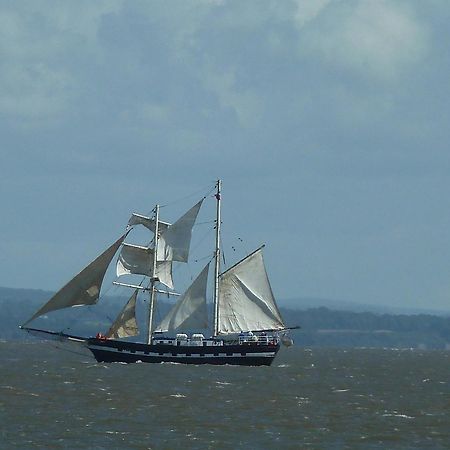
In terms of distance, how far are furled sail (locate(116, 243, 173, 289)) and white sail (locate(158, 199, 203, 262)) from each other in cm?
125

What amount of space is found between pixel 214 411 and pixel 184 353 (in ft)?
165

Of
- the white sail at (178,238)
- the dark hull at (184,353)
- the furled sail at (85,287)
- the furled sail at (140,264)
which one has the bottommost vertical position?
the dark hull at (184,353)

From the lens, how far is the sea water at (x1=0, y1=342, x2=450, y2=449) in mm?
54594

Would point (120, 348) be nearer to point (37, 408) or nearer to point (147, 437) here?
point (37, 408)

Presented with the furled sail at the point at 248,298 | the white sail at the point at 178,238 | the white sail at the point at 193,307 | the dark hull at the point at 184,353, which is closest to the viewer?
the furled sail at the point at 248,298

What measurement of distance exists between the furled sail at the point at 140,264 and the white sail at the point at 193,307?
4372 mm

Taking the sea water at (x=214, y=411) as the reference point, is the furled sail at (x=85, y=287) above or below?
above

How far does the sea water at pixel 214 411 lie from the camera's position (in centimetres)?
5459

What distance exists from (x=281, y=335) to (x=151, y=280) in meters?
12.4

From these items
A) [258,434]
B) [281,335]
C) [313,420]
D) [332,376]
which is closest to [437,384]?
[332,376]

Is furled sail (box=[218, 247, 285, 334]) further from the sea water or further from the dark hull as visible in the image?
the sea water

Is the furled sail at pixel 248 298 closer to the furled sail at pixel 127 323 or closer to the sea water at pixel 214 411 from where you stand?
the furled sail at pixel 127 323

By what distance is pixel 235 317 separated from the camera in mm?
114562

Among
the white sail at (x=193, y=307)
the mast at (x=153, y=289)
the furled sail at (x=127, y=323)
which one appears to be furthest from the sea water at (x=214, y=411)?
the mast at (x=153, y=289)
